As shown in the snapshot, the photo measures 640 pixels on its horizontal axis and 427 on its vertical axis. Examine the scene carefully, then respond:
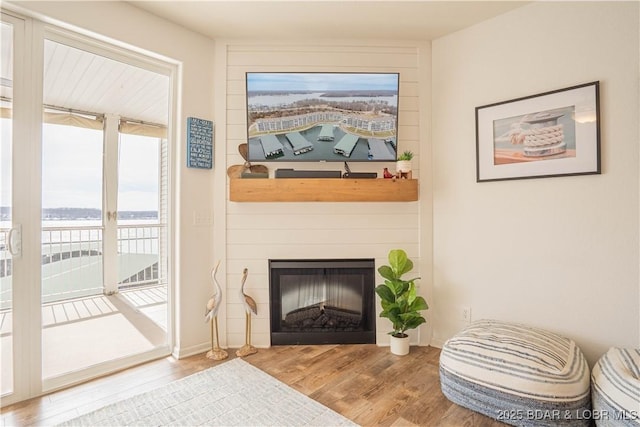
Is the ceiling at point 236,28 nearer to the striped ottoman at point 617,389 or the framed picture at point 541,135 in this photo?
the framed picture at point 541,135

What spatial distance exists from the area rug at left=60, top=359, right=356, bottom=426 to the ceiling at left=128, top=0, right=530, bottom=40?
261 centimetres

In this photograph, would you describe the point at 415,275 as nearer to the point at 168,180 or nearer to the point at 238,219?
the point at 238,219

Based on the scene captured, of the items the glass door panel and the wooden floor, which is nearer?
the wooden floor

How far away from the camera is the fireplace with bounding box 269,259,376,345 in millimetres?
2596

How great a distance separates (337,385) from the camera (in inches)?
77.9

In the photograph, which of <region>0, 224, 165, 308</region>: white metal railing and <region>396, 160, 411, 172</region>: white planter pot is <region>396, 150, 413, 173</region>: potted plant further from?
<region>0, 224, 165, 308</region>: white metal railing

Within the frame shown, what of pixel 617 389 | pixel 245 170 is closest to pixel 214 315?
pixel 245 170

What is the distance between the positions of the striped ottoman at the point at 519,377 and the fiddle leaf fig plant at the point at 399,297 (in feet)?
1.49

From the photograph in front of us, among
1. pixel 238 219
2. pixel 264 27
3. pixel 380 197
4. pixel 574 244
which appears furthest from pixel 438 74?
pixel 238 219

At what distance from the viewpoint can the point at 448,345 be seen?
1.90 metres

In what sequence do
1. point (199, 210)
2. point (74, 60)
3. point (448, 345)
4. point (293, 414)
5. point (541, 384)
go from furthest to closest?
point (199, 210) < point (74, 60) < point (448, 345) < point (293, 414) < point (541, 384)

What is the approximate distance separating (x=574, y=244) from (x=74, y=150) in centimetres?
350

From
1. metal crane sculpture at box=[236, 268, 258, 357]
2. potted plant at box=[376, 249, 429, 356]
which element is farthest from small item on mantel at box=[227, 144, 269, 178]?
potted plant at box=[376, 249, 429, 356]

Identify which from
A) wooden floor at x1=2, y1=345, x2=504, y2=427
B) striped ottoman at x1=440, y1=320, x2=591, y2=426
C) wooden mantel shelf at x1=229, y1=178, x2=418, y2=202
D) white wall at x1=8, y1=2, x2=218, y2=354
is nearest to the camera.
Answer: striped ottoman at x1=440, y1=320, x2=591, y2=426
